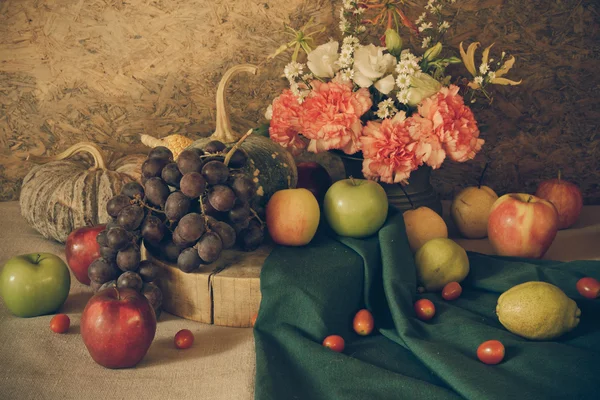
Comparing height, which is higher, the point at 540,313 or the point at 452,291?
the point at 540,313

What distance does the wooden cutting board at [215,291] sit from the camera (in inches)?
59.9

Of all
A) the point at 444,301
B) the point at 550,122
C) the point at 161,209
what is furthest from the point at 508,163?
the point at 161,209

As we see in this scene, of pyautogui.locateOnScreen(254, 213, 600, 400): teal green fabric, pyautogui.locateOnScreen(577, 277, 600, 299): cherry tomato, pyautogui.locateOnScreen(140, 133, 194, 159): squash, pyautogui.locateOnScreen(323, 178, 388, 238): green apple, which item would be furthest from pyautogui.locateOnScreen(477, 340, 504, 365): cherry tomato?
pyautogui.locateOnScreen(140, 133, 194, 159): squash

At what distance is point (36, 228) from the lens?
2.05 m

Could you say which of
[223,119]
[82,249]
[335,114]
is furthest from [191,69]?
[82,249]

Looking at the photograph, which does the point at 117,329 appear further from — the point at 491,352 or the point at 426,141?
the point at 426,141

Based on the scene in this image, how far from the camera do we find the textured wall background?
7.04ft

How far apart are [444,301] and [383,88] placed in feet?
1.96

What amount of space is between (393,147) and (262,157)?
14.4 inches

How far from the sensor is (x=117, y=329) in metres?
1.31

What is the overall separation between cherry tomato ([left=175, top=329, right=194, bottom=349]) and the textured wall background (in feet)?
3.27

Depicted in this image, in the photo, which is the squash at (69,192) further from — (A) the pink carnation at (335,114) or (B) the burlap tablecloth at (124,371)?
(A) the pink carnation at (335,114)

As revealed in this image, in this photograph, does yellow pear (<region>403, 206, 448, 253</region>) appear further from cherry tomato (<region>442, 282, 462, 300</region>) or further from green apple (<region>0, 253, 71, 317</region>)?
green apple (<region>0, 253, 71, 317</region>)

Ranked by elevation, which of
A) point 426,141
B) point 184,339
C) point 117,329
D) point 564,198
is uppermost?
point 426,141
